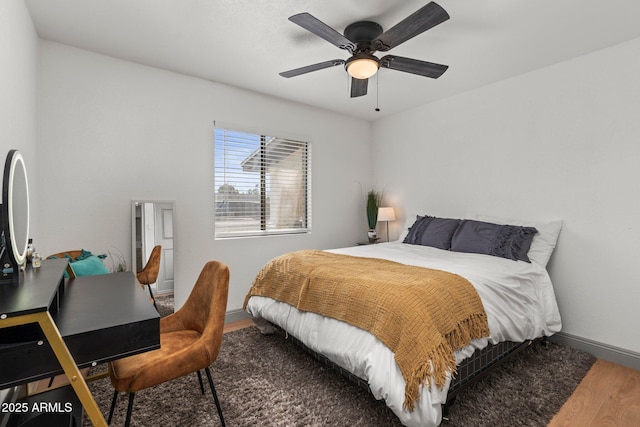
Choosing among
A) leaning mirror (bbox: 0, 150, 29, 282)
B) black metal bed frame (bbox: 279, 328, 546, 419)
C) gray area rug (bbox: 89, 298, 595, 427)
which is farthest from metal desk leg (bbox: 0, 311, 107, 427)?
black metal bed frame (bbox: 279, 328, 546, 419)

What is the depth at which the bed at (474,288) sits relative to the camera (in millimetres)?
1576

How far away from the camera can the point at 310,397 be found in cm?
199

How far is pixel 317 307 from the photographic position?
2.14 metres

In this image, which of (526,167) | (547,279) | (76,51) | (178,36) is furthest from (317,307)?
(76,51)

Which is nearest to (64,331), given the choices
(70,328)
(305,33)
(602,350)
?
(70,328)

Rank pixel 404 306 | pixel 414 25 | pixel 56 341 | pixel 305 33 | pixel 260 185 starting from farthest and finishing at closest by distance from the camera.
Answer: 1. pixel 260 185
2. pixel 305 33
3. pixel 414 25
4. pixel 404 306
5. pixel 56 341

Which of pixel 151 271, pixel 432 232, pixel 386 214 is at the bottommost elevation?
pixel 151 271

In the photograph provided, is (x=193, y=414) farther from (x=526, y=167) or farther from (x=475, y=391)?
(x=526, y=167)

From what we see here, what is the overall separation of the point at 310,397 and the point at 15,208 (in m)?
1.81

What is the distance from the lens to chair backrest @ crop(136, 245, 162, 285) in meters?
2.88

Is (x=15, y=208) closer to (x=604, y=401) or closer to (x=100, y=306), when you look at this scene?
(x=100, y=306)

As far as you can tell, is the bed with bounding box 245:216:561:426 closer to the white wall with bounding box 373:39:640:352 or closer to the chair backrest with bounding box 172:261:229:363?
the white wall with bounding box 373:39:640:352

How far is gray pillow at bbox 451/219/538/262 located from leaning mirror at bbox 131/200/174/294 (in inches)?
112

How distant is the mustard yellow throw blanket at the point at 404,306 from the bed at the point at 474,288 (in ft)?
0.15
